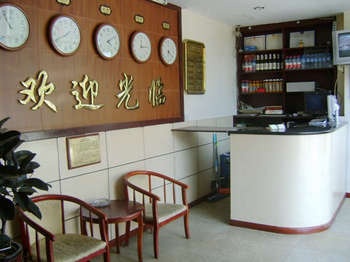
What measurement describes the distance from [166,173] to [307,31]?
3.11m

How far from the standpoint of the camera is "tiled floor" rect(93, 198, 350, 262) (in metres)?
3.27

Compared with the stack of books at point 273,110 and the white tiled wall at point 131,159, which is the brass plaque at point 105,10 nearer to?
the white tiled wall at point 131,159

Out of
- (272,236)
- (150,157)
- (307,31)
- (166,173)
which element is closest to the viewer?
(272,236)

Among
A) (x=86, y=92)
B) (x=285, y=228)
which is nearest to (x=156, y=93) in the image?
(x=86, y=92)

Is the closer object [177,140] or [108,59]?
[108,59]

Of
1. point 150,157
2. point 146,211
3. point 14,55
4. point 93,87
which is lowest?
point 146,211

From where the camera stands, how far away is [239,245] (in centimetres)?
353

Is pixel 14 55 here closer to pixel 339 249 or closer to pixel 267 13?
pixel 339 249

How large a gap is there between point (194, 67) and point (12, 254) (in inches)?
131

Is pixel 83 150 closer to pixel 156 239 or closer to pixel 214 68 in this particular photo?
pixel 156 239

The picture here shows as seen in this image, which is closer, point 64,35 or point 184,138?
point 64,35

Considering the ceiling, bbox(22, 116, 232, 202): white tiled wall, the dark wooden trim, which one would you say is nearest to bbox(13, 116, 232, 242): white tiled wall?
bbox(22, 116, 232, 202): white tiled wall

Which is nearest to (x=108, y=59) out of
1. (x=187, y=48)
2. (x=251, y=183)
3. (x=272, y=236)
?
(x=187, y=48)

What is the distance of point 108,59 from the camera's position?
3455 mm
